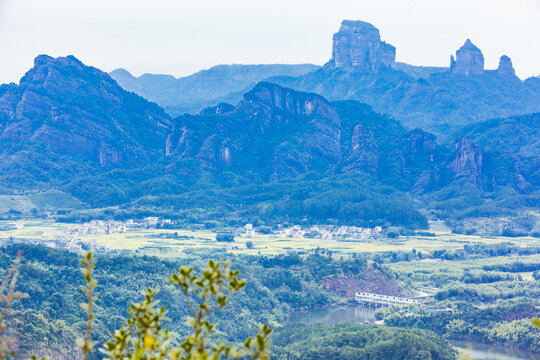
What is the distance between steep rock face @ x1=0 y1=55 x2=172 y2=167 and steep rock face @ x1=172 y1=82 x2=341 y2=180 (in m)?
8.87

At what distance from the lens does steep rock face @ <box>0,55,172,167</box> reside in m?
136

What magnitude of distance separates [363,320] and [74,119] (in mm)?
92478

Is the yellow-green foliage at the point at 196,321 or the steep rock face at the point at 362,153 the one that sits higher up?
the steep rock face at the point at 362,153

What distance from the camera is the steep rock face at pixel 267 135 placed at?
13814 cm

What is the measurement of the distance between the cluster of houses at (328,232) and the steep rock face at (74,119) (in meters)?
44.6

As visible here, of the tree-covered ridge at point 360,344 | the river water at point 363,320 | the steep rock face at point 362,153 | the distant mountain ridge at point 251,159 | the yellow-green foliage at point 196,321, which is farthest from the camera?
the steep rock face at point 362,153

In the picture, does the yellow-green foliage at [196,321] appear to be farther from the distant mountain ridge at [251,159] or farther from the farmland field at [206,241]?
the distant mountain ridge at [251,159]

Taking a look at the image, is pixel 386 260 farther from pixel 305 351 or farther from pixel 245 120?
pixel 245 120

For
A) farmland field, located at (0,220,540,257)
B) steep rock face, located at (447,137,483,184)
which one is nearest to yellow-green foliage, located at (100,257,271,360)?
farmland field, located at (0,220,540,257)

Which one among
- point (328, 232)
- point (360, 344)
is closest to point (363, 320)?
point (360, 344)

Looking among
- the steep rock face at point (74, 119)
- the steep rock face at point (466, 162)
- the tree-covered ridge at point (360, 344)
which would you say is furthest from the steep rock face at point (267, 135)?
Result: the tree-covered ridge at point (360, 344)

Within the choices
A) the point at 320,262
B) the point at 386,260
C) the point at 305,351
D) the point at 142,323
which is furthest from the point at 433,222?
the point at 142,323

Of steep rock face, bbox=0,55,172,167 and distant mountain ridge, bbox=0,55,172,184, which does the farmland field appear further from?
steep rock face, bbox=0,55,172,167

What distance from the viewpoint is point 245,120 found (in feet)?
498
